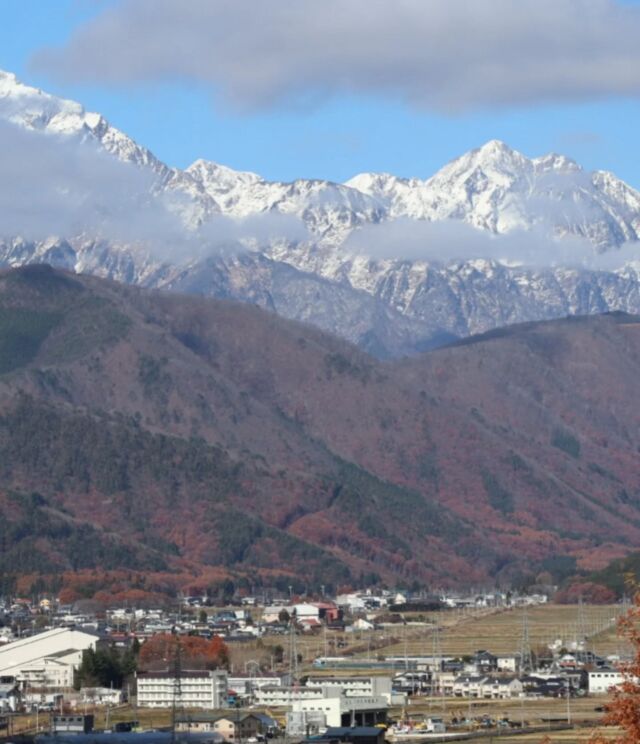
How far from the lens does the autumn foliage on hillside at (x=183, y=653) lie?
129 m

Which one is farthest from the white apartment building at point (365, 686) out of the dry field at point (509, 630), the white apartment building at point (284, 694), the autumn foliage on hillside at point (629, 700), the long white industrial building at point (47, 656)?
the autumn foliage on hillside at point (629, 700)

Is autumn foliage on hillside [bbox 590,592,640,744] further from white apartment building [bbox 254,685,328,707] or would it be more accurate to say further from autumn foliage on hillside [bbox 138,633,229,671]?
autumn foliage on hillside [bbox 138,633,229,671]

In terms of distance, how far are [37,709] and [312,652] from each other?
43885 millimetres

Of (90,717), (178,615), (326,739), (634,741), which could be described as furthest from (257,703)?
(634,741)

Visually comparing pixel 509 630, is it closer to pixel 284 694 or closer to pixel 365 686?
pixel 284 694

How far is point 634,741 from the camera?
37.1 meters

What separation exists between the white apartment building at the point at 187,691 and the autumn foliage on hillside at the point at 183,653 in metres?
8.90

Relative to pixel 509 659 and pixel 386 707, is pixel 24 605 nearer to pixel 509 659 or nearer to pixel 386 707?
pixel 509 659

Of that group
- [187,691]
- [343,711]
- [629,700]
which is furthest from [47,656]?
[629,700]

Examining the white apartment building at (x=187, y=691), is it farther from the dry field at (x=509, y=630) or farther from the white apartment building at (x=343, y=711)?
A: the dry field at (x=509, y=630)

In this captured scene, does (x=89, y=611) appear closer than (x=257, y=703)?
No

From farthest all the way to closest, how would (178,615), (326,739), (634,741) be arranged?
(178,615), (326,739), (634,741)

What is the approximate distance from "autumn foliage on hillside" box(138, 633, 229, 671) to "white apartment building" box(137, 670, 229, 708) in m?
8.90

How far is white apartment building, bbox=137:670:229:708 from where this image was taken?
112 meters
